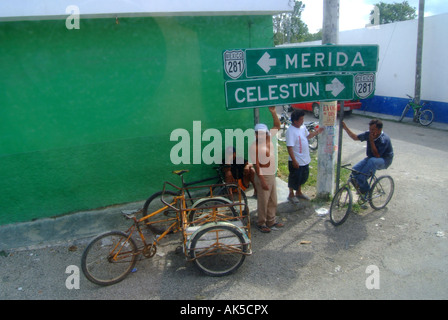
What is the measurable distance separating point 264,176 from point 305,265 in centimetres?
135

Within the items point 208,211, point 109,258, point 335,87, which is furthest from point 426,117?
point 109,258

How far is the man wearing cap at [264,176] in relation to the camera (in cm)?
465

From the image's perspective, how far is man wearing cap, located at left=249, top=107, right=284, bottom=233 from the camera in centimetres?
465

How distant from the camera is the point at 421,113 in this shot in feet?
39.5

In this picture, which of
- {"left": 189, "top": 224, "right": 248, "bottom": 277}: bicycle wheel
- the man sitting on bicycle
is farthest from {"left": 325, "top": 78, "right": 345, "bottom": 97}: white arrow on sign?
{"left": 189, "top": 224, "right": 248, "bottom": 277}: bicycle wheel

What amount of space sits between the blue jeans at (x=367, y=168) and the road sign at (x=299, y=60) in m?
1.46

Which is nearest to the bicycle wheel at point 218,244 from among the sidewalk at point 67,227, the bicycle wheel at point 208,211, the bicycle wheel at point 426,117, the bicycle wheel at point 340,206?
the bicycle wheel at point 208,211

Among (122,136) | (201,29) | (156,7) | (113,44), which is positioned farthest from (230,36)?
(122,136)

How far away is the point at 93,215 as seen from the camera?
5.65 m

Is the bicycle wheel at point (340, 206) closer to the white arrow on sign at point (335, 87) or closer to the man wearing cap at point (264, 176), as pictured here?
the man wearing cap at point (264, 176)

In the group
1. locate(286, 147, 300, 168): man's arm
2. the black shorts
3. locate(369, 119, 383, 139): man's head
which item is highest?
locate(369, 119, 383, 139): man's head

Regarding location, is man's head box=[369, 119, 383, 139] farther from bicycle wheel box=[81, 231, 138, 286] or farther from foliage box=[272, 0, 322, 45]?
foliage box=[272, 0, 322, 45]

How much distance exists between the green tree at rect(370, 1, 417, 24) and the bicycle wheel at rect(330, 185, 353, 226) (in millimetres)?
47467

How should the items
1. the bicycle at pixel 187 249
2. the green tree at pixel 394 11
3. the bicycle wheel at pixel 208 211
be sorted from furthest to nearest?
the green tree at pixel 394 11 < the bicycle wheel at pixel 208 211 < the bicycle at pixel 187 249
